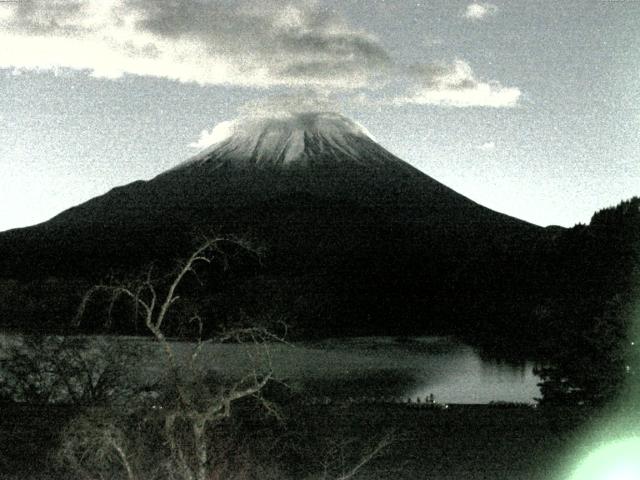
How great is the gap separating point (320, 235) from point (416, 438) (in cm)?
6865

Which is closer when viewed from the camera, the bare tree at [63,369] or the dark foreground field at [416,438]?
the dark foreground field at [416,438]

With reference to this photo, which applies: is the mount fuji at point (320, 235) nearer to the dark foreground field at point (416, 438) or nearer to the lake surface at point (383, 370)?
the lake surface at point (383, 370)

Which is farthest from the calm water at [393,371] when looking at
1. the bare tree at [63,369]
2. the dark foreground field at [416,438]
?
the dark foreground field at [416,438]

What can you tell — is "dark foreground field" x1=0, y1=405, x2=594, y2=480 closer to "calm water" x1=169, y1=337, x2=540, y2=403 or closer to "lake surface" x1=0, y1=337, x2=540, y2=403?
"lake surface" x1=0, y1=337, x2=540, y2=403

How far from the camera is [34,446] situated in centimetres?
1415

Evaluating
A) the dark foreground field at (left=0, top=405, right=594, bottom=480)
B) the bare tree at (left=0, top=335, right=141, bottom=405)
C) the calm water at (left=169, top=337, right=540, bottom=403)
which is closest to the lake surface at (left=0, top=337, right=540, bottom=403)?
the calm water at (left=169, top=337, right=540, bottom=403)

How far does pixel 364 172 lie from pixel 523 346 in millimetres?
62825

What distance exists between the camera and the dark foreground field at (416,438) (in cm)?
1316

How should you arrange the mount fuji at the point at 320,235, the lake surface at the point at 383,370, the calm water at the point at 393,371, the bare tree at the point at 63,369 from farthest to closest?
1. the mount fuji at the point at 320,235
2. the calm water at the point at 393,371
3. the lake surface at the point at 383,370
4. the bare tree at the point at 63,369

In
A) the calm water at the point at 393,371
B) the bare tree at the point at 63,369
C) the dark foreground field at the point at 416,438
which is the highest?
the bare tree at the point at 63,369

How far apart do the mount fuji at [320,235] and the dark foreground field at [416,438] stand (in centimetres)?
3180

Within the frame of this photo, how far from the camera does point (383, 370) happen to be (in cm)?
3334

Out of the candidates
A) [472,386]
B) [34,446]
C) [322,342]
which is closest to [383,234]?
[322,342]

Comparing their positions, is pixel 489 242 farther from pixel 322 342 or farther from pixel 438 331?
pixel 322 342
